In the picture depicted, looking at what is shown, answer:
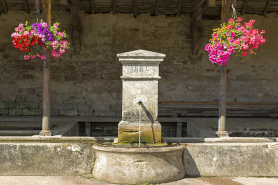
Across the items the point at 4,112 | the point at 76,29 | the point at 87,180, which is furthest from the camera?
the point at 4,112

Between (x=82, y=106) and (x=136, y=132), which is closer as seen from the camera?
(x=136, y=132)

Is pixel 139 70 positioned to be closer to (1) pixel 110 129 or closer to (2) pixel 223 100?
(2) pixel 223 100

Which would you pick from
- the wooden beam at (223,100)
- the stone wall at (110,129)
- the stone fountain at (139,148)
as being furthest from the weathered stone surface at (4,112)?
the wooden beam at (223,100)

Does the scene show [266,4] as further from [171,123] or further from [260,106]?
[171,123]

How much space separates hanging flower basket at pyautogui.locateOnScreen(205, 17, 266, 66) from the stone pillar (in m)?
0.93

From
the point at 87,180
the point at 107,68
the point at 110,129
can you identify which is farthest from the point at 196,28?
the point at 87,180

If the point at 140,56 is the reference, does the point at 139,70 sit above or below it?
below

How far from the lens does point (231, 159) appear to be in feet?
14.4

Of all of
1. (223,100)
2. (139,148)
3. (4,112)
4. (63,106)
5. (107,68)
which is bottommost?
(139,148)

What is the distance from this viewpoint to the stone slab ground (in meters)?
4.02

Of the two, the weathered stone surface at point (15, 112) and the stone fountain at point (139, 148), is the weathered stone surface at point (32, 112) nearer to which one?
the weathered stone surface at point (15, 112)

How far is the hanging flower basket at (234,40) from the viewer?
4602 mm

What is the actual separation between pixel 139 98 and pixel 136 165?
885 millimetres

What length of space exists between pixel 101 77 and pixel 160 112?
1.85 m
